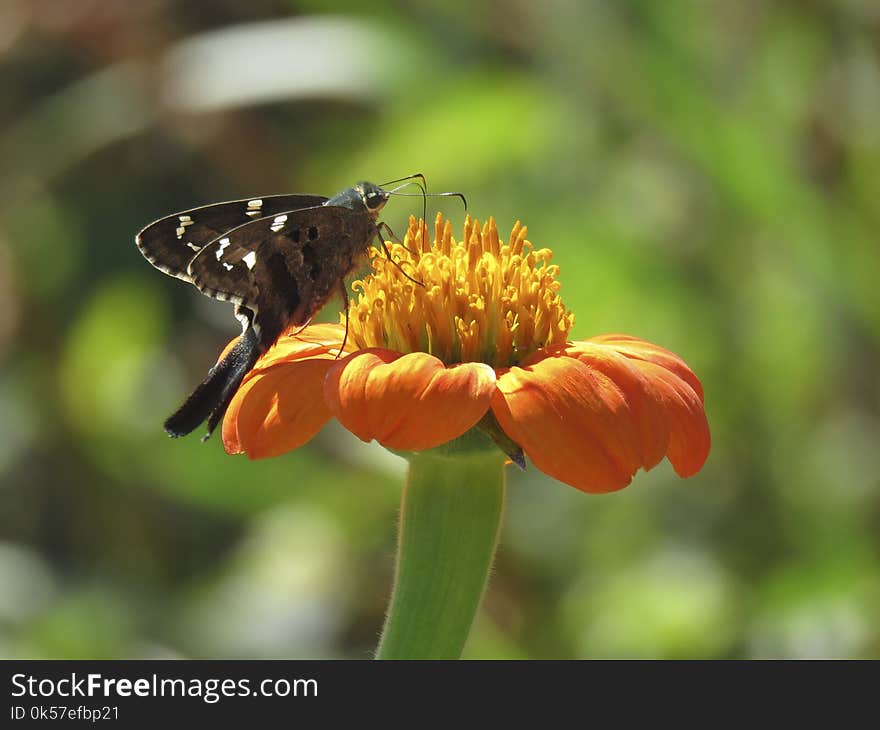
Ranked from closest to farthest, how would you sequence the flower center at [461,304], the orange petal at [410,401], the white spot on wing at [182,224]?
1. the orange petal at [410,401]
2. the flower center at [461,304]
3. the white spot on wing at [182,224]

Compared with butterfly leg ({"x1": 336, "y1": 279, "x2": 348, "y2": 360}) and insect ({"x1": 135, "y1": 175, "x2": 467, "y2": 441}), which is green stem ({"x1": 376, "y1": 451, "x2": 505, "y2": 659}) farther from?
insect ({"x1": 135, "y1": 175, "x2": 467, "y2": 441})

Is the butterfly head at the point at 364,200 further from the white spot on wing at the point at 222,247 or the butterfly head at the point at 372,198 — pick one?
the white spot on wing at the point at 222,247

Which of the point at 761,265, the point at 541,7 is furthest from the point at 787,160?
the point at 541,7

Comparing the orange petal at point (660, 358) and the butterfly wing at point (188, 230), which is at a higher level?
the butterfly wing at point (188, 230)

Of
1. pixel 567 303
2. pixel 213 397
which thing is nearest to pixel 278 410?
pixel 213 397

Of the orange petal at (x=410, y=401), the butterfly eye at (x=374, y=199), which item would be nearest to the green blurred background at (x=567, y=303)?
the butterfly eye at (x=374, y=199)

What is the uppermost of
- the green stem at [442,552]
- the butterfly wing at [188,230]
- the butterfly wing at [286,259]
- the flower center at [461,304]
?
the butterfly wing at [188,230]

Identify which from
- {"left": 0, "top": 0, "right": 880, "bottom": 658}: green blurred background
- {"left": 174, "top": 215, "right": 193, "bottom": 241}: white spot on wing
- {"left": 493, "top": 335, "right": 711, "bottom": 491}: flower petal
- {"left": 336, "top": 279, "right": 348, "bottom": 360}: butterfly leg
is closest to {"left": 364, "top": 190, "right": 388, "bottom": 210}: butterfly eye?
{"left": 336, "top": 279, "right": 348, "bottom": 360}: butterfly leg

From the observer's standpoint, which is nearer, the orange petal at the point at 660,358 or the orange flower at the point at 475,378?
the orange flower at the point at 475,378
